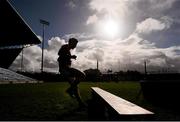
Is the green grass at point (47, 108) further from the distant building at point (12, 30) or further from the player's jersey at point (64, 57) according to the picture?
the distant building at point (12, 30)

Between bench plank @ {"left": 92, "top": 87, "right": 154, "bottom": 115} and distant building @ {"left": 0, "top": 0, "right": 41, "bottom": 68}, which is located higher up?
distant building @ {"left": 0, "top": 0, "right": 41, "bottom": 68}

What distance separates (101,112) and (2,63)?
1735 inches

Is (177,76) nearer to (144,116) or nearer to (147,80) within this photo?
(147,80)

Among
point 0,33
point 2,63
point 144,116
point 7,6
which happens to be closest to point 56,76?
point 2,63

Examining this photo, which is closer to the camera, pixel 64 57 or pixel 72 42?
pixel 64 57

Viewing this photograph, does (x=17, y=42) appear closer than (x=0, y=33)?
No

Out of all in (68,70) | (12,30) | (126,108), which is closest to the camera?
(126,108)

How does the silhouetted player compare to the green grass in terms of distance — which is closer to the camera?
the green grass

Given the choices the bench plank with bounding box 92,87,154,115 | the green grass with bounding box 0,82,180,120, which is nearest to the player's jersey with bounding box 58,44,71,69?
the green grass with bounding box 0,82,180,120

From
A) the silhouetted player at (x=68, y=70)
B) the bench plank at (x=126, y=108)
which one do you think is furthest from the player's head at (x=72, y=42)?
the bench plank at (x=126, y=108)

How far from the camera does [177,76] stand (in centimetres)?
842

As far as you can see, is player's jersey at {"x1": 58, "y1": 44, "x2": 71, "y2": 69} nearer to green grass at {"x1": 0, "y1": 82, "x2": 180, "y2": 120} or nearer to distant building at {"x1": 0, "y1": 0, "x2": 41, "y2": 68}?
green grass at {"x1": 0, "y1": 82, "x2": 180, "y2": 120}

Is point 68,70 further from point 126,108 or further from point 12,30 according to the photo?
point 12,30

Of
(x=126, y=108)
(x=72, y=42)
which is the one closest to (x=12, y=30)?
(x=72, y=42)
